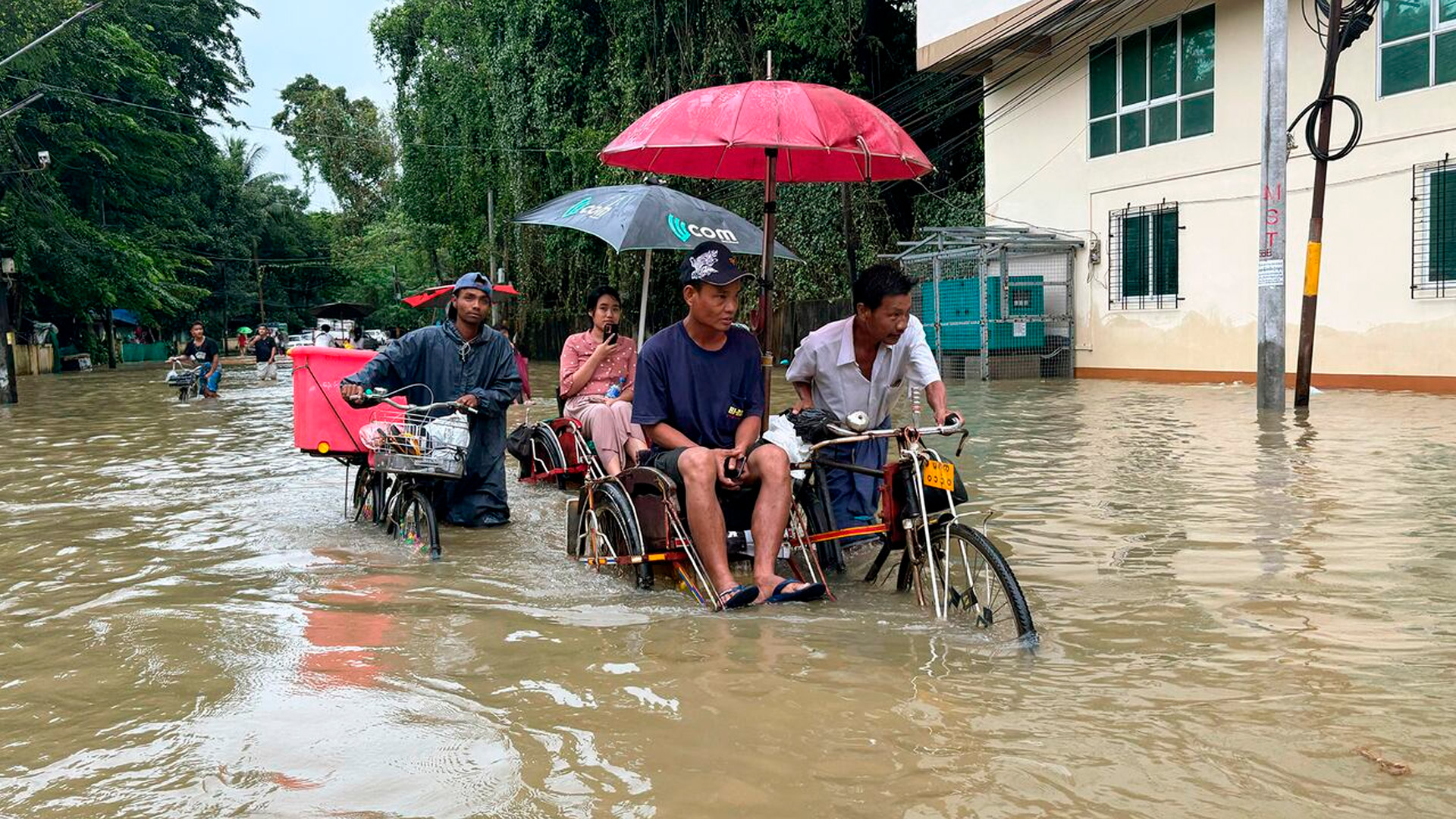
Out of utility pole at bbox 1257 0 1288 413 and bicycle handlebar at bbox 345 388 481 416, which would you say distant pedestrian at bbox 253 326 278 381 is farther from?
bicycle handlebar at bbox 345 388 481 416

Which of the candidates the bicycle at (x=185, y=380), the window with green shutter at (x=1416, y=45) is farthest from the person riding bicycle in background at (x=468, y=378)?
the bicycle at (x=185, y=380)

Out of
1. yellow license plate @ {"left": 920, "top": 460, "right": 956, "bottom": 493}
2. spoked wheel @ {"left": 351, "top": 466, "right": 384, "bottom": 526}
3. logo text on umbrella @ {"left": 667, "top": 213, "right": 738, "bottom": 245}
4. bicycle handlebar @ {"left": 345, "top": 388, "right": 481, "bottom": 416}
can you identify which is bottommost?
spoked wheel @ {"left": 351, "top": 466, "right": 384, "bottom": 526}

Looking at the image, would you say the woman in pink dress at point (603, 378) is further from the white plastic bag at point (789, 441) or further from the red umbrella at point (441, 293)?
the red umbrella at point (441, 293)

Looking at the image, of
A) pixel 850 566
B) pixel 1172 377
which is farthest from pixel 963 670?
pixel 1172 377

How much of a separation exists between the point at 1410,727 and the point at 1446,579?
217cm

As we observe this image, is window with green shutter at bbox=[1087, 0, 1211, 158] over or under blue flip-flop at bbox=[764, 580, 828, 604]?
over

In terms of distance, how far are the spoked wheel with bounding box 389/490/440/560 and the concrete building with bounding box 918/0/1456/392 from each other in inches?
381

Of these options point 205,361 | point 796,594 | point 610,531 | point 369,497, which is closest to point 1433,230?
point 610,531

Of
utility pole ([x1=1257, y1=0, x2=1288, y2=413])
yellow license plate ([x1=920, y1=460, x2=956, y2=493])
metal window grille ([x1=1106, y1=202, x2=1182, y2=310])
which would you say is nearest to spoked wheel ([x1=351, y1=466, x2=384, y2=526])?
yellow license plate ([x1=920, y1=460, x2=956, y2=493])

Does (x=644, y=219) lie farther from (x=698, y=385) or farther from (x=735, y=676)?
(x=735, y=676)

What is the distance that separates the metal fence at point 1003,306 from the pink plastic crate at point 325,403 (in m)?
14.1

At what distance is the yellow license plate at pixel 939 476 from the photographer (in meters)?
4.84

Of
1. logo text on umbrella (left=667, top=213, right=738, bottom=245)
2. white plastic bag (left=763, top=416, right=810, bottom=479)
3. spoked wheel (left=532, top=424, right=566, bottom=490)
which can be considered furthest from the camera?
spoked wheel (left=532, top=424, right=566, bottom=490)

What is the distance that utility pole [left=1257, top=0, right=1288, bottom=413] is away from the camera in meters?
12.4
